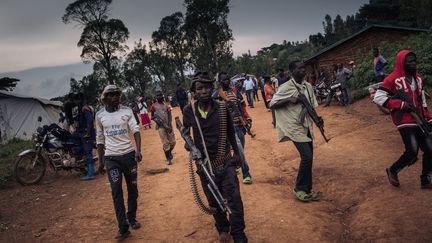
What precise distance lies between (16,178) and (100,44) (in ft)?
111

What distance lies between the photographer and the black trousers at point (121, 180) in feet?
15.6

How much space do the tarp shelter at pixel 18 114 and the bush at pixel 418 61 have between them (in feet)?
53.2

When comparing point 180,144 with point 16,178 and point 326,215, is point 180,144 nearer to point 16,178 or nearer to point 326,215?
point 16,178

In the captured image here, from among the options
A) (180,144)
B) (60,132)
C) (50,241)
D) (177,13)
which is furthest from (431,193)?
(177,13)

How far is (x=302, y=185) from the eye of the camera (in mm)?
5375

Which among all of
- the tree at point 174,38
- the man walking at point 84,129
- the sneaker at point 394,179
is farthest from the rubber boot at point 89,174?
the tree at point 174,38

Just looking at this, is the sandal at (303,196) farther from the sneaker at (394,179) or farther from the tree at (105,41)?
the tree at (105,41)

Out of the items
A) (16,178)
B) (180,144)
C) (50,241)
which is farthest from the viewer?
(180,144)

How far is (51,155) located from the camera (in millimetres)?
8797

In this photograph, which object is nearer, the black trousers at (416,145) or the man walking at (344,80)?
the black trousers at (416,145)

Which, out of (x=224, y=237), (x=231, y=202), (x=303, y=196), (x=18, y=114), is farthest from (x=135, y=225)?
(x=18, y=114)

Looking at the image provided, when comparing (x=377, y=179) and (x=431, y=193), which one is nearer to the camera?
(x=431, y=193)

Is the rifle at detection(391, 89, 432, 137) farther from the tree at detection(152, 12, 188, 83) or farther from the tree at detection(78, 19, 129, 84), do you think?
the tree at detection(152, 12, 188, 83)

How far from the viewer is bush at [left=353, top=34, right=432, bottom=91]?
42.5ft
